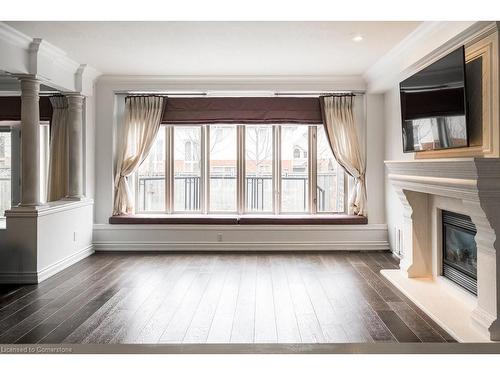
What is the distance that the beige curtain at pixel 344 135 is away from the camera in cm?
657

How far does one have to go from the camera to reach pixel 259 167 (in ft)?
22.5

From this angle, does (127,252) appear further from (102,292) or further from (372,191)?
(372,191)

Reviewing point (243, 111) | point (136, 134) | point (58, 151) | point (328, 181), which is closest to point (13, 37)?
point (58, 151)

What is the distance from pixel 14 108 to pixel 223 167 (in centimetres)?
307

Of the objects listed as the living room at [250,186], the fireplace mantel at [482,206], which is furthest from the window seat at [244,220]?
the fireplace mantel at [482,206]

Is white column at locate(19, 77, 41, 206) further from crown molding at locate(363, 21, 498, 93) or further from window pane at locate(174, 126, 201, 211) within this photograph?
crown molding at locate(363, 21, 498, 93)

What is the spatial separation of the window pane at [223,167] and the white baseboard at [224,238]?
21.2 inches

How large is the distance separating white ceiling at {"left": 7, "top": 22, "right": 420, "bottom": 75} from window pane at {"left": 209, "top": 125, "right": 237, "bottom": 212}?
3.28ft

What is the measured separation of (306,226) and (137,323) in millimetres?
3495

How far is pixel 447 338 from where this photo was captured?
3.15 meters

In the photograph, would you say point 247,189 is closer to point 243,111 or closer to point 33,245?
point 243,111

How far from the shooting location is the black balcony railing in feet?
22.5

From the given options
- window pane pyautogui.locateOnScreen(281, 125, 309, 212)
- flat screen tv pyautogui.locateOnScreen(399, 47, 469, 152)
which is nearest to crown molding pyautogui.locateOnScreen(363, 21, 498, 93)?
flat screen tv pyautogui.locateOnScreen(399, 47, 469, 152)

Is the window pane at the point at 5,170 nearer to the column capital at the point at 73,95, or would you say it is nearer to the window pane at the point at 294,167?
the column capital at the point at 73,95
